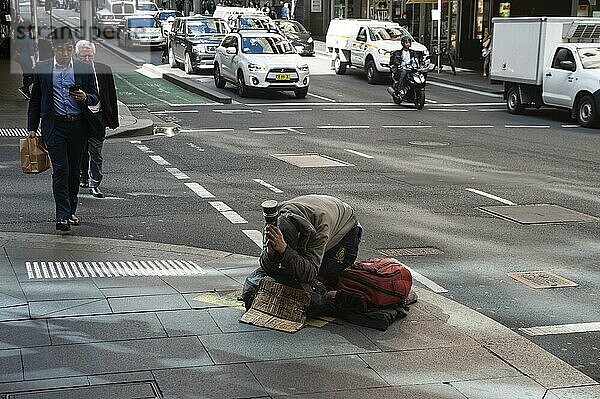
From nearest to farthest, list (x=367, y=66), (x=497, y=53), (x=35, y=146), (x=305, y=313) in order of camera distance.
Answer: (x=305, y=313) < (x=35, y=146) < (x=497, y=53) < (x=367, y=66)

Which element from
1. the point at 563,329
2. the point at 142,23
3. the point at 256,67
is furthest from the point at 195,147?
the point at 142,23

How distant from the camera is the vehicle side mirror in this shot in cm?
2216

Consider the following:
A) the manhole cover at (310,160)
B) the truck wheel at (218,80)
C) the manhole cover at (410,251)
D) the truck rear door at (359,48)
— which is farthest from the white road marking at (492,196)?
the truck rear door at (359,48)

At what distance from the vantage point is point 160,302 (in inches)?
277

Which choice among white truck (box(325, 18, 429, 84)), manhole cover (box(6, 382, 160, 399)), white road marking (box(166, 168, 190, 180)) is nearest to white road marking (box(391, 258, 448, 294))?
manhole cover (box(6, 382, 160, 399))

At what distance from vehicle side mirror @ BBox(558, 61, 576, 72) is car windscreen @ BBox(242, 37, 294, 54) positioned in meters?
8.01

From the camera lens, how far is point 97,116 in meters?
10.2

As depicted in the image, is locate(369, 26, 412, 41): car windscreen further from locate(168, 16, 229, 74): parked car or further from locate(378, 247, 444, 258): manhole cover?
locate(378, 247, 444, 258): manhole cover

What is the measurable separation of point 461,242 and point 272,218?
4246 millimetres

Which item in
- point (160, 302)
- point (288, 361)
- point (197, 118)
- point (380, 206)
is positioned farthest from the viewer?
point (197, 118)

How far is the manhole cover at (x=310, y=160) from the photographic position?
1523cm

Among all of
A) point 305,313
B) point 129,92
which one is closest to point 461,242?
point 305,313

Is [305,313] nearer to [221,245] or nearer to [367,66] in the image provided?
[221,245]

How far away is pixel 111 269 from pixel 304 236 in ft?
8.10
